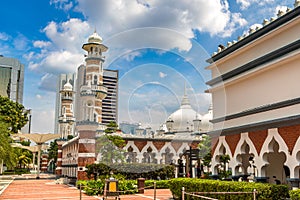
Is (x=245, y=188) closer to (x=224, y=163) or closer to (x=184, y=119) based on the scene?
(x=224, y=163)

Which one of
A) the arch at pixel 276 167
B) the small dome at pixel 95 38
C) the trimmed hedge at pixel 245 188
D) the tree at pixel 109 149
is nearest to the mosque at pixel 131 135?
the small dome at pixel 95 38

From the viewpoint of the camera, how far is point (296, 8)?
43.2ft

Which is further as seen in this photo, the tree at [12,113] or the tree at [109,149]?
the tree at [12,113]

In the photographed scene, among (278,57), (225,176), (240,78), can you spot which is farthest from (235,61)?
(225,176)

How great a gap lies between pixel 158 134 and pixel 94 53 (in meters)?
16.9

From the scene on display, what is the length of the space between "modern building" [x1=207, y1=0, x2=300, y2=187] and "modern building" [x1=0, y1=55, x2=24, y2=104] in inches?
4203

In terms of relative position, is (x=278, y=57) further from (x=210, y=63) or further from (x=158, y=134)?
(x=158, y=134)

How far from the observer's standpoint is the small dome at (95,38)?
4210 cm

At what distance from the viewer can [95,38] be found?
4244cm

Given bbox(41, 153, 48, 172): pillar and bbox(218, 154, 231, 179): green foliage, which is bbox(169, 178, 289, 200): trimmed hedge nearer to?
bbox(218, 154, 231, 179): green foliage

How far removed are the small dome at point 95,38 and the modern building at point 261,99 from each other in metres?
26.1

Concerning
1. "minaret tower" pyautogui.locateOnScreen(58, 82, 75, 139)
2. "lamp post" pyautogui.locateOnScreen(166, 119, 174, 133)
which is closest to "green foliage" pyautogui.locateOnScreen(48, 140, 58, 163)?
"minaret tower" pyautogui.locateOnScreen(58, 82, 75, 139)

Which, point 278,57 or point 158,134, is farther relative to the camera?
point 158,134

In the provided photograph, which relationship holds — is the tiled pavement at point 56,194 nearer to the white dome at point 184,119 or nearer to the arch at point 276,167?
the arch at point 276,167
